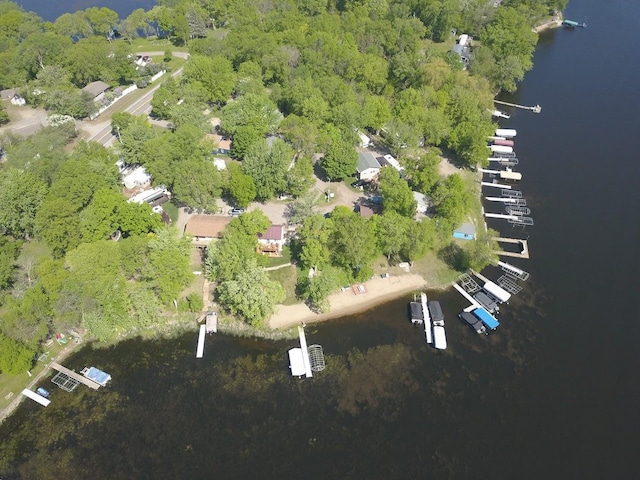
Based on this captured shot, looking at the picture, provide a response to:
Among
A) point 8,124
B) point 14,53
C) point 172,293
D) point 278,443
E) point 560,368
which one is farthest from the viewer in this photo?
point 14,53

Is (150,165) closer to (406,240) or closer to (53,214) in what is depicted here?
(53,214)

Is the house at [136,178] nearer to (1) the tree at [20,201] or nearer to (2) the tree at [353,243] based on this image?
(1) the tree at [20,201]

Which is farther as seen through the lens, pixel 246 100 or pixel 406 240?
pixel 246 100

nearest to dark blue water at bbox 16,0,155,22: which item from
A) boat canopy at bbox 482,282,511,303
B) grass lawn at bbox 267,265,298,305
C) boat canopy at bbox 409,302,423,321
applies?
grass lawn at bbox 267,265,298,305

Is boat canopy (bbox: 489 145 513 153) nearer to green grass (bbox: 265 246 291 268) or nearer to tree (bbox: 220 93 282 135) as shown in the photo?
tree (bbox: 220 93 282 135)

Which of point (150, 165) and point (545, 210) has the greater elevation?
point (150, 165)

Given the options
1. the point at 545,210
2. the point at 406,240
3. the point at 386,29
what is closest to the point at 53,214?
the point at 406,240
